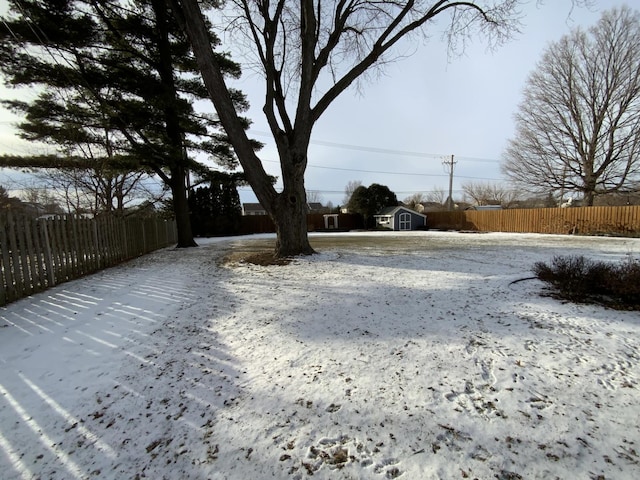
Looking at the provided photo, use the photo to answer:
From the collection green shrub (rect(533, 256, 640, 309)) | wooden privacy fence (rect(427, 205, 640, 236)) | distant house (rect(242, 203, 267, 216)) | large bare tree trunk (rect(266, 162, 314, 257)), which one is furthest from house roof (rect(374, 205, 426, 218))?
green shrub (rect(533, 256, 640, 309))

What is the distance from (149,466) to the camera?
5.78 ft

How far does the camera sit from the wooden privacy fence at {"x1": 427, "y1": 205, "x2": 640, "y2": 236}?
17817mm

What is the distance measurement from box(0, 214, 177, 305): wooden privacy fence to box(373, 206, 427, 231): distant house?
29.0 meters

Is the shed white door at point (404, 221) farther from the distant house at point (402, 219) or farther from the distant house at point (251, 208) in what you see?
the distant house at point (251, 208)

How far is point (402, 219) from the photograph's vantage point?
34.5 meters

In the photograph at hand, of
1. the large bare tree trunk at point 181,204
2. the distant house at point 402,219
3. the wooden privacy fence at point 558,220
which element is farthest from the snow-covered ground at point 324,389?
the distant house at point 402,219

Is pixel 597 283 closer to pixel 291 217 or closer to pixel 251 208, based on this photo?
pixel 291 217

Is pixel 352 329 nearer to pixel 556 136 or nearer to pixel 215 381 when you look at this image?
pixel 215 381

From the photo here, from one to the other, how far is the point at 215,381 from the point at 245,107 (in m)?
13.9

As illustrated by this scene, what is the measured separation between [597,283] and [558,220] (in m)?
21.5

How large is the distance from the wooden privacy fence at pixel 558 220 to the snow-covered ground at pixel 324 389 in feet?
66.7

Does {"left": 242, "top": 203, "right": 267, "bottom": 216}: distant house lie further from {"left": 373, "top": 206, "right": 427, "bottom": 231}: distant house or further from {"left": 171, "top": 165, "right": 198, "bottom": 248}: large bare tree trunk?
{"left": 171, "top": 165, "right": 198, "bottom": 248}: large bare tree trunk

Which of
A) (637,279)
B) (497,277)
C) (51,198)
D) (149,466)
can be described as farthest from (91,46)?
(637,279)

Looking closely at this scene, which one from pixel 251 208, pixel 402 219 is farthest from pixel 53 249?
pixel 251 208
